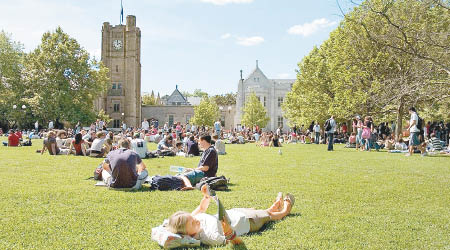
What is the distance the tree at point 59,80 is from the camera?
45.3m

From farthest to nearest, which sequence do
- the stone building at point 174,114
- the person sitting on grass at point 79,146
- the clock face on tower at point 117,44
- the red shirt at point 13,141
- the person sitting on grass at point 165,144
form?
the stone building at point 174,114
the clock face on tower at point 117,44
the red shirt at point 13,141
the person sitting on grass at point 165,144
the person sitting on grass at point 79,146

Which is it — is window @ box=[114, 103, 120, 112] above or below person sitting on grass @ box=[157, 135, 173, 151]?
above

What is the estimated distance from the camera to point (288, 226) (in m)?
5.29

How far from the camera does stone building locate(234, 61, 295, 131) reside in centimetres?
6944

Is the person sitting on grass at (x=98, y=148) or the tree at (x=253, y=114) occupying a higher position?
the tree at (x=253, y=114)

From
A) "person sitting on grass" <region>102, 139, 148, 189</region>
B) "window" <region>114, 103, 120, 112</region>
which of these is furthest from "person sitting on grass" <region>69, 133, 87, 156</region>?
"window" <region>114, 103, 120, 112</region>

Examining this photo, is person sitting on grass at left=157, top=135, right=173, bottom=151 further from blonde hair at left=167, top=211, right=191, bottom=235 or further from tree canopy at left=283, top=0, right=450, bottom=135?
blonde hair at left=167, top=211, right=191, bottom=235

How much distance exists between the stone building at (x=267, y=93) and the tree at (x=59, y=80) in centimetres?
2797

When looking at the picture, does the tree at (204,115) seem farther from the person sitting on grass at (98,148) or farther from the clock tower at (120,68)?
the person sitting on grass at (98,148)

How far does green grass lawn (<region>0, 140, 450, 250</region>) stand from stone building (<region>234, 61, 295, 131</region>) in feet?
195

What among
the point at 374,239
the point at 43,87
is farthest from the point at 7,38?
the point at 374,239

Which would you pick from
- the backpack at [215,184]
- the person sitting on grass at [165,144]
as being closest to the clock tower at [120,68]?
the person sitting on grass at [165,144]

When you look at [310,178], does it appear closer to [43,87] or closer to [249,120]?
[43,87]

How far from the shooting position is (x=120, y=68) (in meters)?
74.0
